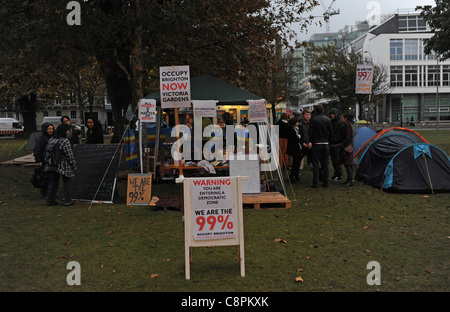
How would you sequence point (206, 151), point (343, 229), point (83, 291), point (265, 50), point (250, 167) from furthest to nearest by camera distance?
point (265, 50) → point (206, 151) → point (250, 167) → point (343, 229) → point (83, 291)

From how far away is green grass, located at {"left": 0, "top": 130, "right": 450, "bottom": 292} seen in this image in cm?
512

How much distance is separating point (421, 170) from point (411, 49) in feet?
215

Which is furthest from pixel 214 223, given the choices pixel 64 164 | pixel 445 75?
pixel 445 75

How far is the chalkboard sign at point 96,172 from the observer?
34.2ft

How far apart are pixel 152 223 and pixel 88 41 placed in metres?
8.07

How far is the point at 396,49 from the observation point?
69562 mm

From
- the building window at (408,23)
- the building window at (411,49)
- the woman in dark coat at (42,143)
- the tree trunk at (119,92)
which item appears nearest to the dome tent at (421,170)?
the woman in dark coat at (42,143)

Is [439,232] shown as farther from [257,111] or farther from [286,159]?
[286,159]

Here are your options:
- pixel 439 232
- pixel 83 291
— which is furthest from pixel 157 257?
pixel 439 232

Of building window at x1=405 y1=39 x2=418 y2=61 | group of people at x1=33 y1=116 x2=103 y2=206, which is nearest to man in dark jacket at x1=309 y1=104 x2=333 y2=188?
group of people at x1=33 y1=116 x2=103 y2=206

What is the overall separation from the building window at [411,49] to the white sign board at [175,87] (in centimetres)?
6807

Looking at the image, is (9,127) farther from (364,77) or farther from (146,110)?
(146,110)

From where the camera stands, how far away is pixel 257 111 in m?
11.1

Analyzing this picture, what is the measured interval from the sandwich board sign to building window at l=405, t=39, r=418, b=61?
71.7 meters
